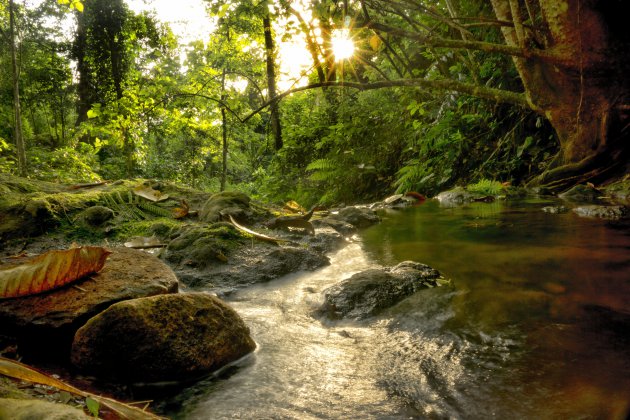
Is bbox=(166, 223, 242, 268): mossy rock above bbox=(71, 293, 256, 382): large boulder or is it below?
above

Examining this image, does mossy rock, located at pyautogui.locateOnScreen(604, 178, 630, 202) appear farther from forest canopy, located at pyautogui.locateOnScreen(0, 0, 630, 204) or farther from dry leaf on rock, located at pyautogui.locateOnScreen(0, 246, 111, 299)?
dry leaf on rock, located at pyautogui.locateOnScreen(0, 246, 111, 299)

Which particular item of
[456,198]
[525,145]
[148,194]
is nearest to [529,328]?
[148,194]

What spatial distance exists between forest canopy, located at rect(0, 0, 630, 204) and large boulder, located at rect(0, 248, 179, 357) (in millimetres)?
2561

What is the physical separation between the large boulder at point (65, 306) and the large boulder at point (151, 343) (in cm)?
12

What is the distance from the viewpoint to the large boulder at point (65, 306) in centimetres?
156

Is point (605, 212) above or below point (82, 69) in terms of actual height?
below

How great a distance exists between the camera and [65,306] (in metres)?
1.63

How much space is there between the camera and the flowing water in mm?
1276

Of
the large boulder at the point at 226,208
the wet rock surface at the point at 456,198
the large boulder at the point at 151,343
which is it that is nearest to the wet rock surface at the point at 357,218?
the large boulder at the point at 226,208

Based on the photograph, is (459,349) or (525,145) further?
(525,145)

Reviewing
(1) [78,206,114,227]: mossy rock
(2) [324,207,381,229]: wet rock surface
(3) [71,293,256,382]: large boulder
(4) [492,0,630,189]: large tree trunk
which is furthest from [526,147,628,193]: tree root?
(1) [78,206,114,227]: mossy rock

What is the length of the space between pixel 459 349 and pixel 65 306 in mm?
1642

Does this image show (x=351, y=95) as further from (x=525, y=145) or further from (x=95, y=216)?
(x=95, y=216)

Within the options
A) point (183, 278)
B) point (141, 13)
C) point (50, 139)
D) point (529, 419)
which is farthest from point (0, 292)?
point (50, 139)
